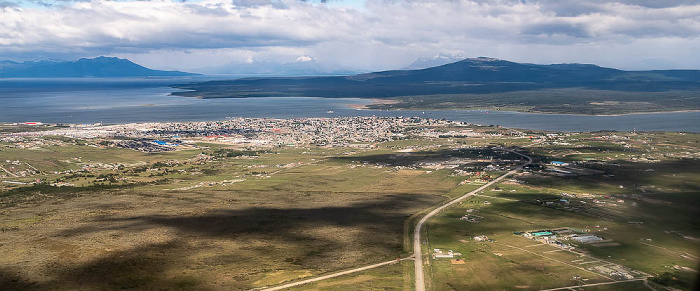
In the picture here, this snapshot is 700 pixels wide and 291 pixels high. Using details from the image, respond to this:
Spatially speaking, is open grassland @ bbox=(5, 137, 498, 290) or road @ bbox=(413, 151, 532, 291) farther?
open grassland @ bbox=(5, 137, 498, 290)

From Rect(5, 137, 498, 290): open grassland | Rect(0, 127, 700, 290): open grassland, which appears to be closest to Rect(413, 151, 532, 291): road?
Rect(0, 127, 700, 290): open grassland

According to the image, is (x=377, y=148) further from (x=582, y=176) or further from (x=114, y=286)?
(x=114, y=286)

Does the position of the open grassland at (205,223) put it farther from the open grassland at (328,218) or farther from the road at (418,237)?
the road at (418,237)

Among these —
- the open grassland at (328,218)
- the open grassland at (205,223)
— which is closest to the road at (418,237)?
the open grassland at (328,218)

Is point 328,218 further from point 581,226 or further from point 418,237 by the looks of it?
point 581,226

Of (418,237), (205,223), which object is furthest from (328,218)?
(205,223)

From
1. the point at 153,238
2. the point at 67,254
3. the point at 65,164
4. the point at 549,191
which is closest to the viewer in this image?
the point at 67,254

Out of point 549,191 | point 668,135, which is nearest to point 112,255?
point 549,191

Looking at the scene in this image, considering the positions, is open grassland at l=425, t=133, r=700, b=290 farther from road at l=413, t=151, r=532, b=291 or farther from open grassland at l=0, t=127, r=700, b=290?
road at l=413, t=151, r=532, b=291

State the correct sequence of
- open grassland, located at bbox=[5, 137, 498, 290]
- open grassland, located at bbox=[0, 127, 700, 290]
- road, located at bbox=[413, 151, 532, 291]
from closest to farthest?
road, located at bbox=[413, 151, 532, 291] → open grassland, located at bbox=[5, 137, 498, 290] → open grassland, located at bbox=[0, 127, 700, 290]

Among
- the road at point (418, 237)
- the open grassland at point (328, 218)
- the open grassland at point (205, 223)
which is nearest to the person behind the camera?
the road at point (418, 237)

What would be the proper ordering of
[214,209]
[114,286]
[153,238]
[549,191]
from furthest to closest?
1. [549,191]
2. [214,209]
3. [153,238]
4. [114,286]
